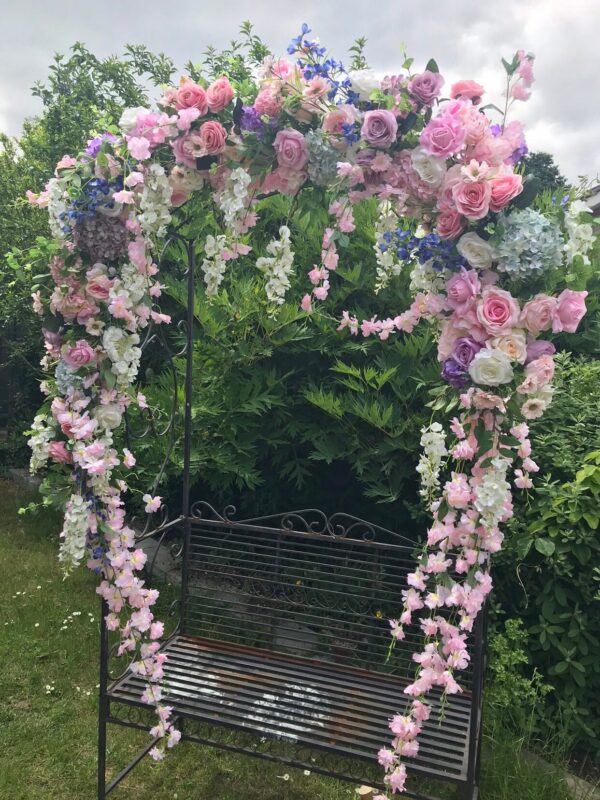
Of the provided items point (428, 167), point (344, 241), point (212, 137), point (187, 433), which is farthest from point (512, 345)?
point (187, 433)

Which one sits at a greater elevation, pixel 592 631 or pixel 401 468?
pixel 401 468

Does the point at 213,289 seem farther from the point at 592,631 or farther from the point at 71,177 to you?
the point at 592,631

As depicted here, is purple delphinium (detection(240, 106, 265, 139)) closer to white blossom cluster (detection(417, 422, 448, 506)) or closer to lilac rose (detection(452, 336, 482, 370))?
lilac rose (detection(452, 336, 482, 370))

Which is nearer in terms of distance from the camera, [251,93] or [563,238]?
[563,238]

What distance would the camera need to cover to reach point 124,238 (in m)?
1.95

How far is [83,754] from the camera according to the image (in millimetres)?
2600

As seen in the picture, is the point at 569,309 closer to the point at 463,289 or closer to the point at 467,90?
the point at 463,289

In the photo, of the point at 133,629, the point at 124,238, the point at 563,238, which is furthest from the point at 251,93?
the point at 133,629

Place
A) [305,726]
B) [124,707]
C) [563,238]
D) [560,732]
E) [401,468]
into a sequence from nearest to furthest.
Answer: [563,238] < [305,726] < [560,732] < [124,707] < [401,468]

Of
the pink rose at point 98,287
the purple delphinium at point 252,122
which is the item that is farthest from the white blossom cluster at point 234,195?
the pink rose at point 98,287

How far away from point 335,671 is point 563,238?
6.13ft

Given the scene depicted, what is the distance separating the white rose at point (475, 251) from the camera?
1.61m

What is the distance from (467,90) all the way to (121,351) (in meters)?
1.30

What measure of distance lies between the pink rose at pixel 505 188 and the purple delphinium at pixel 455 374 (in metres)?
0.43
